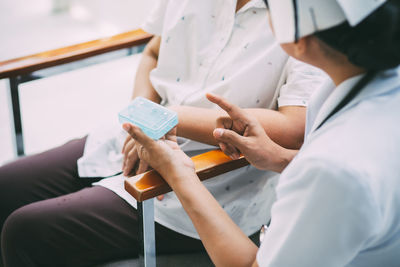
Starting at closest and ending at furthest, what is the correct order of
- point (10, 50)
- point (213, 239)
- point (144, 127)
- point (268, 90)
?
point (213, 239), point (144, 127), point (268, 90), point (10, 50)

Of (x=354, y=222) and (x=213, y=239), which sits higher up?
(x=354, y=222)

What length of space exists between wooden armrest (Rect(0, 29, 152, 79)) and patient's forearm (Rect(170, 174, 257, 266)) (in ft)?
2.69

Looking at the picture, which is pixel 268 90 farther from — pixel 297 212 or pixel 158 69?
pixel 297 212

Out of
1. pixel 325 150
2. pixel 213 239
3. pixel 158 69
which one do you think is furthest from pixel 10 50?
pixel 325 150

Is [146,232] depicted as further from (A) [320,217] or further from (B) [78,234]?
(A) [320,217]

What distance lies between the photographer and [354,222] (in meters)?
0.63

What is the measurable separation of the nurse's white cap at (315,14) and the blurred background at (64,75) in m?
0.94

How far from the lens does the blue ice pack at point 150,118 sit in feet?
3.27

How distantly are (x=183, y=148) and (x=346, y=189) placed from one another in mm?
713

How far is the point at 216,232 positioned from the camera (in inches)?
32.9

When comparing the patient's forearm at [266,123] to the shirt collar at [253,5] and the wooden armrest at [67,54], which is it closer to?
the shirt collar at [253,5]

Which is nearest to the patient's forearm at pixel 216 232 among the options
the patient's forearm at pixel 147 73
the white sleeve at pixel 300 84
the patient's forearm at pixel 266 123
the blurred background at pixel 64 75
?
the patient's forearm at pixel 266 123

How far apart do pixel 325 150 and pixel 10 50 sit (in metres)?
3.15

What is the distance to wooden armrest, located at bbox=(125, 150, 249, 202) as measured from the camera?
974mm
